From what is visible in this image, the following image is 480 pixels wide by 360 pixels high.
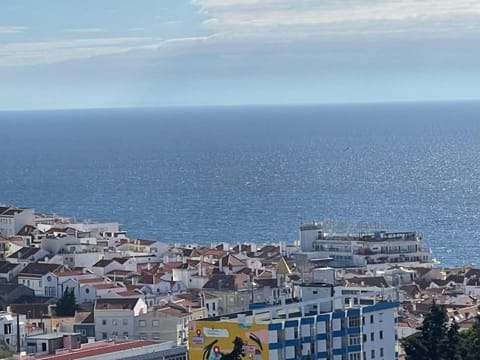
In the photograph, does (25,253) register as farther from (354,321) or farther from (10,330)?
(354,321)

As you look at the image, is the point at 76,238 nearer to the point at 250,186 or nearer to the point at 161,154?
the point at 250,186

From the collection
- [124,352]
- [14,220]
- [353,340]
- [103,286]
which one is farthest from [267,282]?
[353,340]

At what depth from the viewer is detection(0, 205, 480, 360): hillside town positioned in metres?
40.1

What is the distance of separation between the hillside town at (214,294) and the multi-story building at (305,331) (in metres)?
0.03

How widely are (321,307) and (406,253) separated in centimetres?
3240

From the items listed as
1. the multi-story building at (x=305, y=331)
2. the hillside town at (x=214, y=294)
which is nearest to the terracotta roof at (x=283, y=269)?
the hillside town at (x=214, y=294)

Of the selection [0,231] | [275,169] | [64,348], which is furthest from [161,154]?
[64,348]

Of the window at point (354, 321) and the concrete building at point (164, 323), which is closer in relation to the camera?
the window at point (354, 321)

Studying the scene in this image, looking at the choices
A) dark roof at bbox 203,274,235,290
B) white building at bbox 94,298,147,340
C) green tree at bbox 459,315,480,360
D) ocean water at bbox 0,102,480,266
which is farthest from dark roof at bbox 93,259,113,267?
green tree at bbox 459,315,480,360

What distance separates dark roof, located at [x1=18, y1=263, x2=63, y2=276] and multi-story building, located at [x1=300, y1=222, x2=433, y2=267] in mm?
12113

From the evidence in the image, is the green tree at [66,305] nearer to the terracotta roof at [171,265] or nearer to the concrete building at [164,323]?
the concrete building at [164,323]

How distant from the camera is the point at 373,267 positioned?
69875mm

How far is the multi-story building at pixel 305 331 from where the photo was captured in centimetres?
3884

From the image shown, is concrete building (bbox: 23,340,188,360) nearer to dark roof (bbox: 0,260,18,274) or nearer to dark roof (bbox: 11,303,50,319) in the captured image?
dark roof (bbox: 11,303,50,319)
